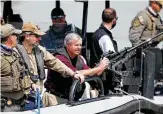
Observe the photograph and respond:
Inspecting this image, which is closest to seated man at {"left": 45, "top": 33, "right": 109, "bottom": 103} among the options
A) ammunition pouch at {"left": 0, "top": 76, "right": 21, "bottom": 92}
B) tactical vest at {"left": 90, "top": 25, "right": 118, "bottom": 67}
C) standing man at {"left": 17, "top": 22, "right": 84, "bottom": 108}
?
standing man at {"left": 17, "top": 22, "right": 84, "bottom": 108}

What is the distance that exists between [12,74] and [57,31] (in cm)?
230

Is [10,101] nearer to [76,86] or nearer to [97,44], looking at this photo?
[76,86]

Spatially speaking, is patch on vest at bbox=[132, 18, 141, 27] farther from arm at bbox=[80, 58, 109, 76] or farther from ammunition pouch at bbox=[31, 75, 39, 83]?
ammunition pouch at bbox=[31, 75, 39, 83]

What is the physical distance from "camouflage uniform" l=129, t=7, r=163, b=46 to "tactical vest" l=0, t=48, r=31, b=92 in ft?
10.4

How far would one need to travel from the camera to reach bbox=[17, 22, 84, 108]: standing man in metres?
5.73

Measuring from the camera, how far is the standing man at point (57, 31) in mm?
7363

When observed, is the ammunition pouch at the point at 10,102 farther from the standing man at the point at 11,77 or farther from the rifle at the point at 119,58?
the rifle at the point at 119,58

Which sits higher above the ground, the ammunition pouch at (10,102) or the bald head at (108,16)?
the bald head at (108,16)

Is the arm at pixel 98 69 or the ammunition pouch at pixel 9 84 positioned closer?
the ammunition pouch at pixel 9 84

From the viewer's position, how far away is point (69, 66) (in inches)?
251

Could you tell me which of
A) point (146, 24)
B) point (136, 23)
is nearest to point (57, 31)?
point (136, 23)

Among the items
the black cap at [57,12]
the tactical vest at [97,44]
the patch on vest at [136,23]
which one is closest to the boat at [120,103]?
the tactical vest at [97,44]

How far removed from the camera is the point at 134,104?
6395mm

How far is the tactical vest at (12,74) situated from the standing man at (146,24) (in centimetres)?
308
